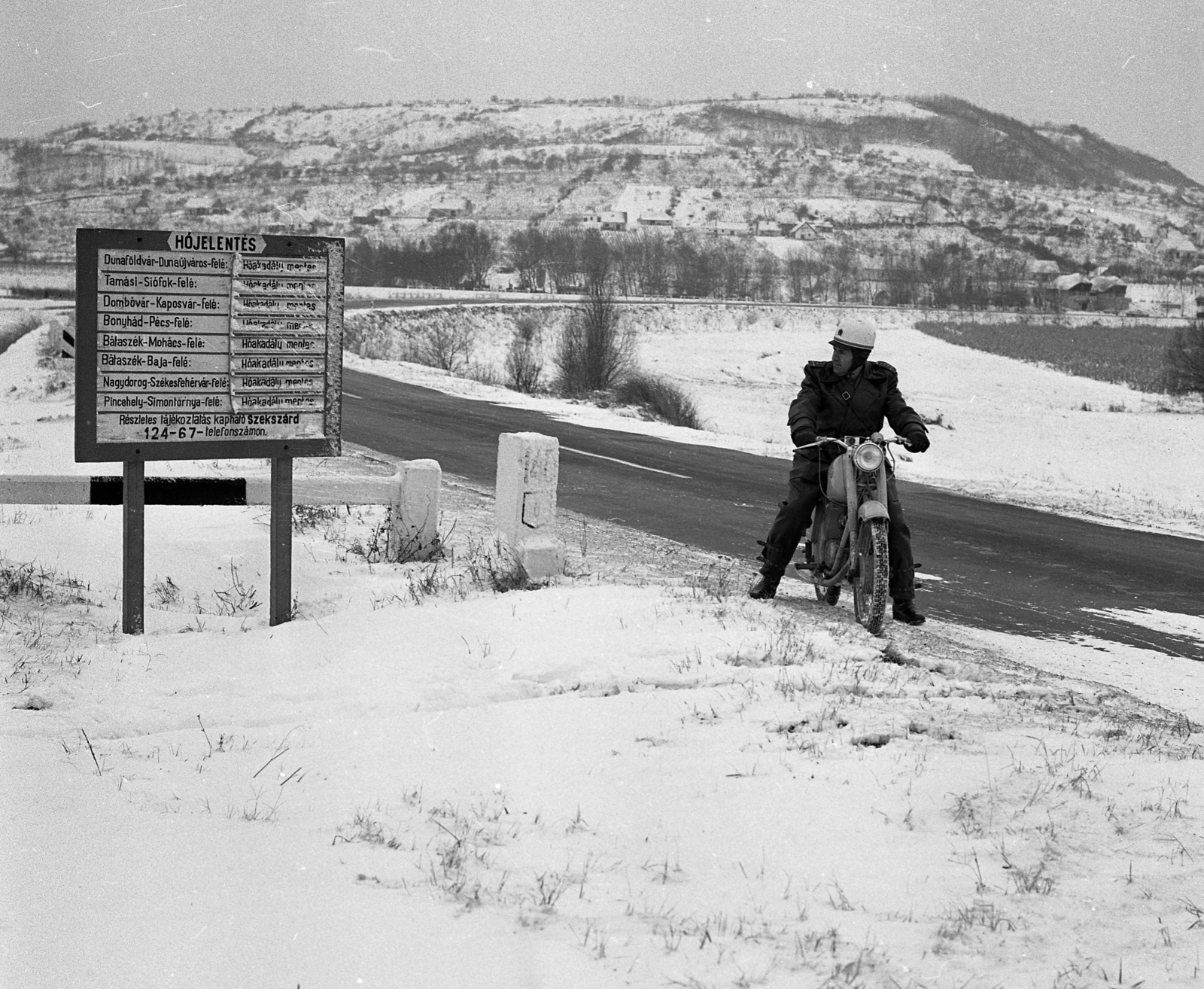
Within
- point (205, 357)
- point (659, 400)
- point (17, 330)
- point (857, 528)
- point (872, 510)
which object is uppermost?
point (205, 357)

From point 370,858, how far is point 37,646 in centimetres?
312

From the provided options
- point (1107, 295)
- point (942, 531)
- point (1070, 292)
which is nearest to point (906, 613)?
point (942, 531)

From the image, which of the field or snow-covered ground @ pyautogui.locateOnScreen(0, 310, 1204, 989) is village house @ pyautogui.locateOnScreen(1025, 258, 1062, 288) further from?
snow-covered ground @ pyautogui.locateOnScreen(0, 310, 1204, 989)

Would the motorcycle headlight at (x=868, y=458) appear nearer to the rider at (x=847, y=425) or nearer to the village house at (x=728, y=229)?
the rider at (x=847, y=425)

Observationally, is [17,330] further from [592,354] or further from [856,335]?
[856,335]

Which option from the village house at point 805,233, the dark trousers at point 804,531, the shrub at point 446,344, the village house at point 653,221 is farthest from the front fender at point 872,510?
the village house at point 653,221

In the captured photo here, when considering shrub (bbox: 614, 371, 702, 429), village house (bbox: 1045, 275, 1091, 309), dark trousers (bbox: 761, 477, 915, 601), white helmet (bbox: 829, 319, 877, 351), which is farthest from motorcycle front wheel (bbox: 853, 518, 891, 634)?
village house (bbox: 1045, 275, 1091, 309)

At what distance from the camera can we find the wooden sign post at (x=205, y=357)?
6754 mm

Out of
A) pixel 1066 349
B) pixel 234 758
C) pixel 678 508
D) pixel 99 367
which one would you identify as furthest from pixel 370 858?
pixel 1066 349

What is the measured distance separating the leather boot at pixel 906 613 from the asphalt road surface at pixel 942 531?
0.98 metres

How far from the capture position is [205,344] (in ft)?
22.9

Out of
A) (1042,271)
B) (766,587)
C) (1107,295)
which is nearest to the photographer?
(766,587)

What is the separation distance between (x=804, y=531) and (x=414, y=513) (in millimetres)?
2775

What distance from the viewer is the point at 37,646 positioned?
21.0 ft
